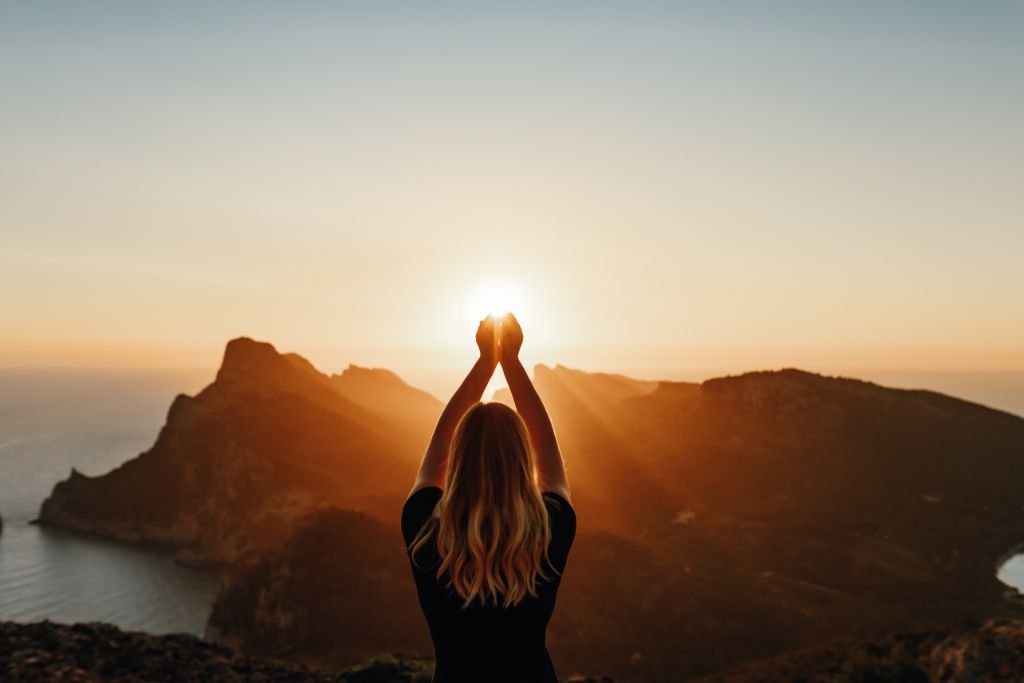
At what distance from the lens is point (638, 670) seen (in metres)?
34.9

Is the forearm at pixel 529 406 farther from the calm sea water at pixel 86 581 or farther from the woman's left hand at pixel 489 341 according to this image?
the calm sea water at pixel 86 581

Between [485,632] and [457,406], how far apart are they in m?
1.16

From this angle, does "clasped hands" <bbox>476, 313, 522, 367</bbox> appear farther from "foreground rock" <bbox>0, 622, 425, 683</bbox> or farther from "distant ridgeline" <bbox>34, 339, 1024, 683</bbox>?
"distant ridgeline" <bbox>34, 339, 1024, 683</bbox>

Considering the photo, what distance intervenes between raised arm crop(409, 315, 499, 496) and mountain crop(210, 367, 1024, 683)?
117 ft

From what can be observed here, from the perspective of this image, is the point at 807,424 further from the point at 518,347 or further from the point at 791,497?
the point at 518,347

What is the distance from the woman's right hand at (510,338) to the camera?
3.48 meters

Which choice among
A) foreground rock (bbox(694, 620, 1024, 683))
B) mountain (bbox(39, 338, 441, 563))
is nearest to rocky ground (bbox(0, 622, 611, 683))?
foreground rock (bbox(694, 620, 1024, 683))

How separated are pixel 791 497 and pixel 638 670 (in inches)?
1534

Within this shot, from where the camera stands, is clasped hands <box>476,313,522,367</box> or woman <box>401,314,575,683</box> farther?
clasped hands <box>476,313,522,367</box>

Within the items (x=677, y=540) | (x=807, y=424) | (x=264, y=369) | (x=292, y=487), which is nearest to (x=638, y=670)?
(x=677, y=540)

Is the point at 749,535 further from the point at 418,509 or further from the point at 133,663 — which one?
the point at 418,509

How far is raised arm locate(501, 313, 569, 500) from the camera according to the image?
3.06 meters

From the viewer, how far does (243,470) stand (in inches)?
2894

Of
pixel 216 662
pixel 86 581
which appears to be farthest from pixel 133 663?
pixel 86 581
